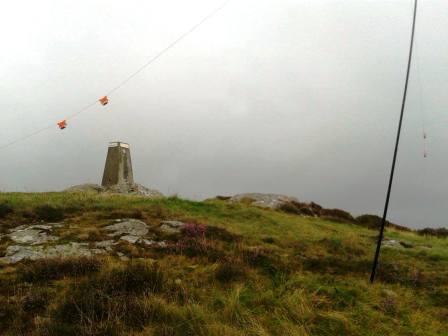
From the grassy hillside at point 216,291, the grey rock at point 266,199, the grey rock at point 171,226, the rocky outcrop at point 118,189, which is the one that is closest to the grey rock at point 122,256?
the grassy hillside at point 216,291

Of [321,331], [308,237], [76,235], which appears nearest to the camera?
[321,331]

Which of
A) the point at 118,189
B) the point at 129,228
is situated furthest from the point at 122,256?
the point at 118,189

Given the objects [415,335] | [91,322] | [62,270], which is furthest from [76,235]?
[415,335]

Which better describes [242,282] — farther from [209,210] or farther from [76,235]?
[209,210]

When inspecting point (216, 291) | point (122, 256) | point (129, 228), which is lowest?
point (122, 256)

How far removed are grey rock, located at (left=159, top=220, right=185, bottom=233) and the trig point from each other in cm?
1492

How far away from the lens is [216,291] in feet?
25.2

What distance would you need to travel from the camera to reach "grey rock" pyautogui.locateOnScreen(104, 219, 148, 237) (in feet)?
41.8

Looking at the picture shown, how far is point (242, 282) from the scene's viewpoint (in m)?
8.45

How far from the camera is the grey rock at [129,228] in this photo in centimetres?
1274

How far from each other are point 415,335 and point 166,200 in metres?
16.3

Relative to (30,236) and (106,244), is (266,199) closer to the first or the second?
(106,244)

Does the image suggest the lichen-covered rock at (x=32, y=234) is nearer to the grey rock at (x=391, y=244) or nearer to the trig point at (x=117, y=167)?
the grey rock at (x=391, y=244)

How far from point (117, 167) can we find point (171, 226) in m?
15.8
